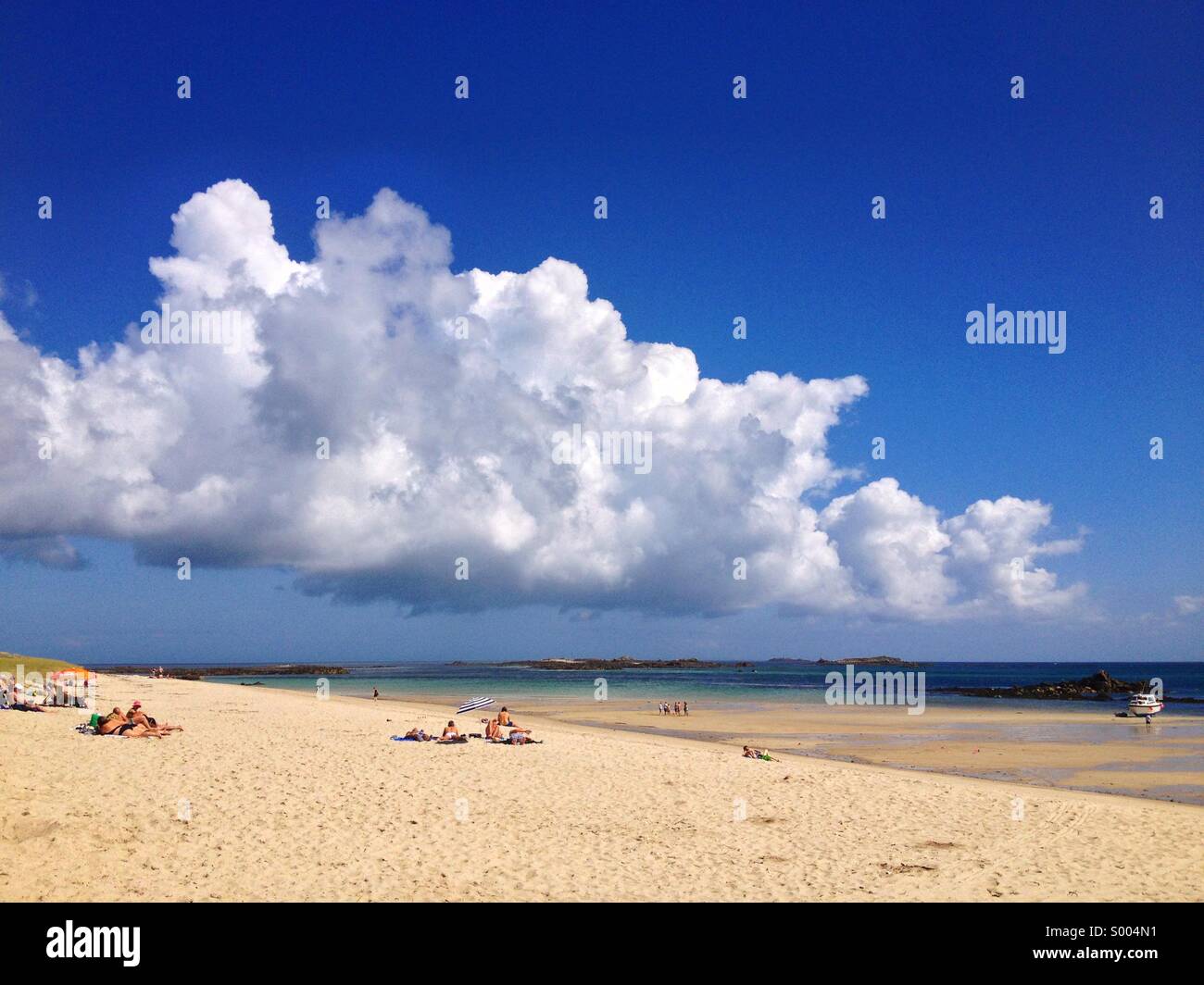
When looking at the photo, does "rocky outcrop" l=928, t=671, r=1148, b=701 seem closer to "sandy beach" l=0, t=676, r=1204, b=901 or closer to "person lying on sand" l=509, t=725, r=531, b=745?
"sandy beach" l=0, t=676, r=1204, b=901

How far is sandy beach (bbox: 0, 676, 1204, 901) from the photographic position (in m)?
10.9

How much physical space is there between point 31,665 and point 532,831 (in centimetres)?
3330

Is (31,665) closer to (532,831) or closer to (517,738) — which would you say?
(517,738)

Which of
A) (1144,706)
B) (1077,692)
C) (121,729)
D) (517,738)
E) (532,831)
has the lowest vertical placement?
(1077,692)

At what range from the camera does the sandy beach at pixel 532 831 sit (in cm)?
1088

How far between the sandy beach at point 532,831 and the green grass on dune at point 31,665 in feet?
45.6

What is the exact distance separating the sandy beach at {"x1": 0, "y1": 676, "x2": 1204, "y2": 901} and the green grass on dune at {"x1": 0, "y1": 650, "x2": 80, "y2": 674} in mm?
13904

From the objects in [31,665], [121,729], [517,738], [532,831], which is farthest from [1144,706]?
[31,665]

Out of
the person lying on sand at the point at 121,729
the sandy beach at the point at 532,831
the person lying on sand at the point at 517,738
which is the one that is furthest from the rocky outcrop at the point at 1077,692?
the person lying on sand at the point at 121,729

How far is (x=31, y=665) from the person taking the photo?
35688mm

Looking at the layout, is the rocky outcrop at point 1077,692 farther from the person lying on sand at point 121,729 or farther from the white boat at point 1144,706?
the person lying on sand at point 121,729

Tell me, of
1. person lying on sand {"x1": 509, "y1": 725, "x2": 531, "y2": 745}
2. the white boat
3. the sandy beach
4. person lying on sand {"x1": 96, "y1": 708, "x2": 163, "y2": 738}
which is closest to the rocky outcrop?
the white boat
